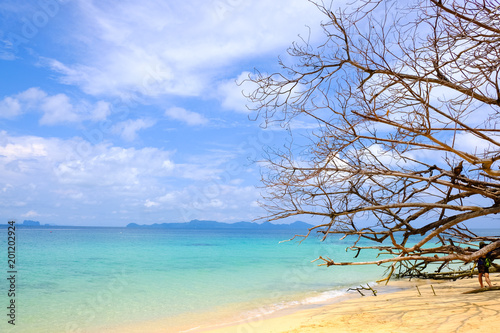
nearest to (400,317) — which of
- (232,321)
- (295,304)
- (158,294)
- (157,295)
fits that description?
(232,321)

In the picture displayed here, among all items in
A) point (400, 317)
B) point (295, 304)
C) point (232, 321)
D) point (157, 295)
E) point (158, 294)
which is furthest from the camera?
point (158, 294)

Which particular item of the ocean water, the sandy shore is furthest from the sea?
the sandy shore

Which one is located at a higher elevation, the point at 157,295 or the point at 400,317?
the point at 400,317

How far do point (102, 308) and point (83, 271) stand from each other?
9.44 meters

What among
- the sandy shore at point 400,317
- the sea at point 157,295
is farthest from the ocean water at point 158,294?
the sandy shore at point 400,317

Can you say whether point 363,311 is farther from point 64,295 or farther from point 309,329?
point 64,295

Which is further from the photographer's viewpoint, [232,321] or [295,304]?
[295,304]

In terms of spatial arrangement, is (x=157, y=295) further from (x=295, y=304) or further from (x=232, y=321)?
(x=295, y=304)

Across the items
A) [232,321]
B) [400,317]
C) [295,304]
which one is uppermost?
[400,317]

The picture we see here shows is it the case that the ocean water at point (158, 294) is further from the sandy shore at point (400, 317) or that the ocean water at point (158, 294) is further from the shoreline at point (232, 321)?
the sandy shore at point (400, 317)

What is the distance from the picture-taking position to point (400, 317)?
6.20m

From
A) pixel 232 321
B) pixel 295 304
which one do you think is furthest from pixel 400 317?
pixel 295 304

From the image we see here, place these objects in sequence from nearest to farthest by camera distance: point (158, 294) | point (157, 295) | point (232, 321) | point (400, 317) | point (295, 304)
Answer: point (400, 317) < point (232, 321) < point (295, 304) < point (157, 295) < point (158, 294)

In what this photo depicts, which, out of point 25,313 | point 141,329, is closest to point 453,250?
point 141,329
